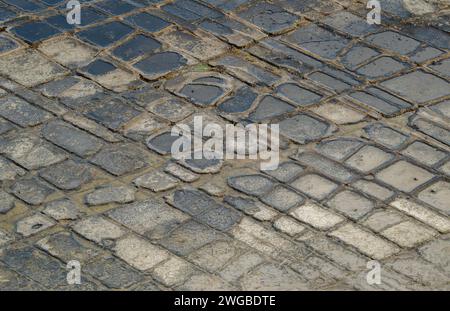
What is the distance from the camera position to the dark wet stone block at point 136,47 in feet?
22.9

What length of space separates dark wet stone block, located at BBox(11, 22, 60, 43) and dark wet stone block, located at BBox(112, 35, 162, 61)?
1.73 ft

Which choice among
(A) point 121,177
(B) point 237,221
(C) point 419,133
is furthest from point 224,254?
(C) point 419,133

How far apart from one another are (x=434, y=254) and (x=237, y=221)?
108cm

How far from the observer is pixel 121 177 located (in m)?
5.86

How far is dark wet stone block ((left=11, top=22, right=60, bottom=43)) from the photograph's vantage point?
23.3 feet

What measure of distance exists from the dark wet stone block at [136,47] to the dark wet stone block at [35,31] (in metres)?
0.53

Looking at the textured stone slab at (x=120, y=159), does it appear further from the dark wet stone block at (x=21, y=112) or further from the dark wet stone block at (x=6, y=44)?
the dark wet stone block at (x=6, y=44)

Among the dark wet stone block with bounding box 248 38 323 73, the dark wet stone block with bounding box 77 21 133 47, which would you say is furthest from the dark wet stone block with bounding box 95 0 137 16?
the dark wet stone block with bounding box 248 38 323 73

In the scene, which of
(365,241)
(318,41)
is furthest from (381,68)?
(365,241)

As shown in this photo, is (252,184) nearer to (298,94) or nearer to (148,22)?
(298,94)

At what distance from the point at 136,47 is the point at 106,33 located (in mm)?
284

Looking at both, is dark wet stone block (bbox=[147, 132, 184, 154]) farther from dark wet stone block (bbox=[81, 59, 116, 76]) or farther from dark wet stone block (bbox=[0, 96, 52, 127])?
dark wet stone block (bbox=[81, 59, 116, 76])

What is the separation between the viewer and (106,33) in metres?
7.18
